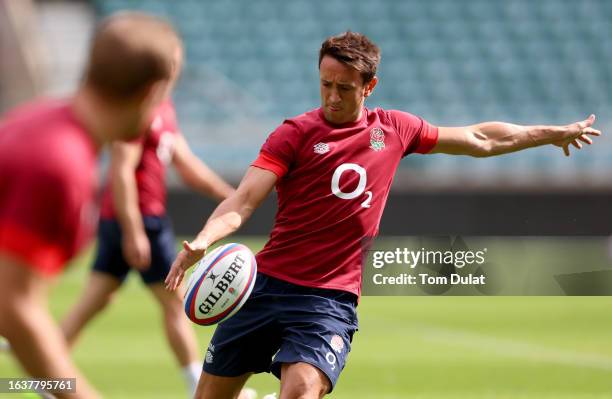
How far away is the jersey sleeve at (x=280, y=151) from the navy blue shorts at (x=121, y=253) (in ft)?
8.22

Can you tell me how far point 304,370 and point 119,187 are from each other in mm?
2374

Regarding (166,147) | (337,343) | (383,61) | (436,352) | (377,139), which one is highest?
(383,61)

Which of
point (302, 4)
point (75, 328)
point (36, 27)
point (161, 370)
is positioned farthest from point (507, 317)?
point (36, 27)

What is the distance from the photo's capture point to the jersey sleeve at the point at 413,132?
5.53 m

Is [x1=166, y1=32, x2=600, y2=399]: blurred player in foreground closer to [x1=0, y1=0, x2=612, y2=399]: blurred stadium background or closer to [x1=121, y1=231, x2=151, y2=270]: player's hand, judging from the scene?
[x1=121, y1=231, x2=151, y2=270]: player's hand

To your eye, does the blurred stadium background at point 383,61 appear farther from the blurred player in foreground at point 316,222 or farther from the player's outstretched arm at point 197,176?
the blurred player in foreground at point 316,222

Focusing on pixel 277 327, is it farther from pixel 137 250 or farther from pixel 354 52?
pixel 137 250

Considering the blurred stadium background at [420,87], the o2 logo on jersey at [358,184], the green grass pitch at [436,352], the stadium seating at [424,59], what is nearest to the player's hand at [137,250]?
the green grass pitch at [436,352]

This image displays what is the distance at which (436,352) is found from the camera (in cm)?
995

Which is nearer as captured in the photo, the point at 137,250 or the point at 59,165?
the point at 59,165

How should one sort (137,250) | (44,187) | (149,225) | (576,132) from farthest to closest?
(149,225) < (137,250) < (576,132) < (44,187)

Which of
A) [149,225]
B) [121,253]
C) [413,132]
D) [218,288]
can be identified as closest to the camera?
[218,288]

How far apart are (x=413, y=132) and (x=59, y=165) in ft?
9.61

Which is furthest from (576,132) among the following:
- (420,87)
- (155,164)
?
(420,87)
